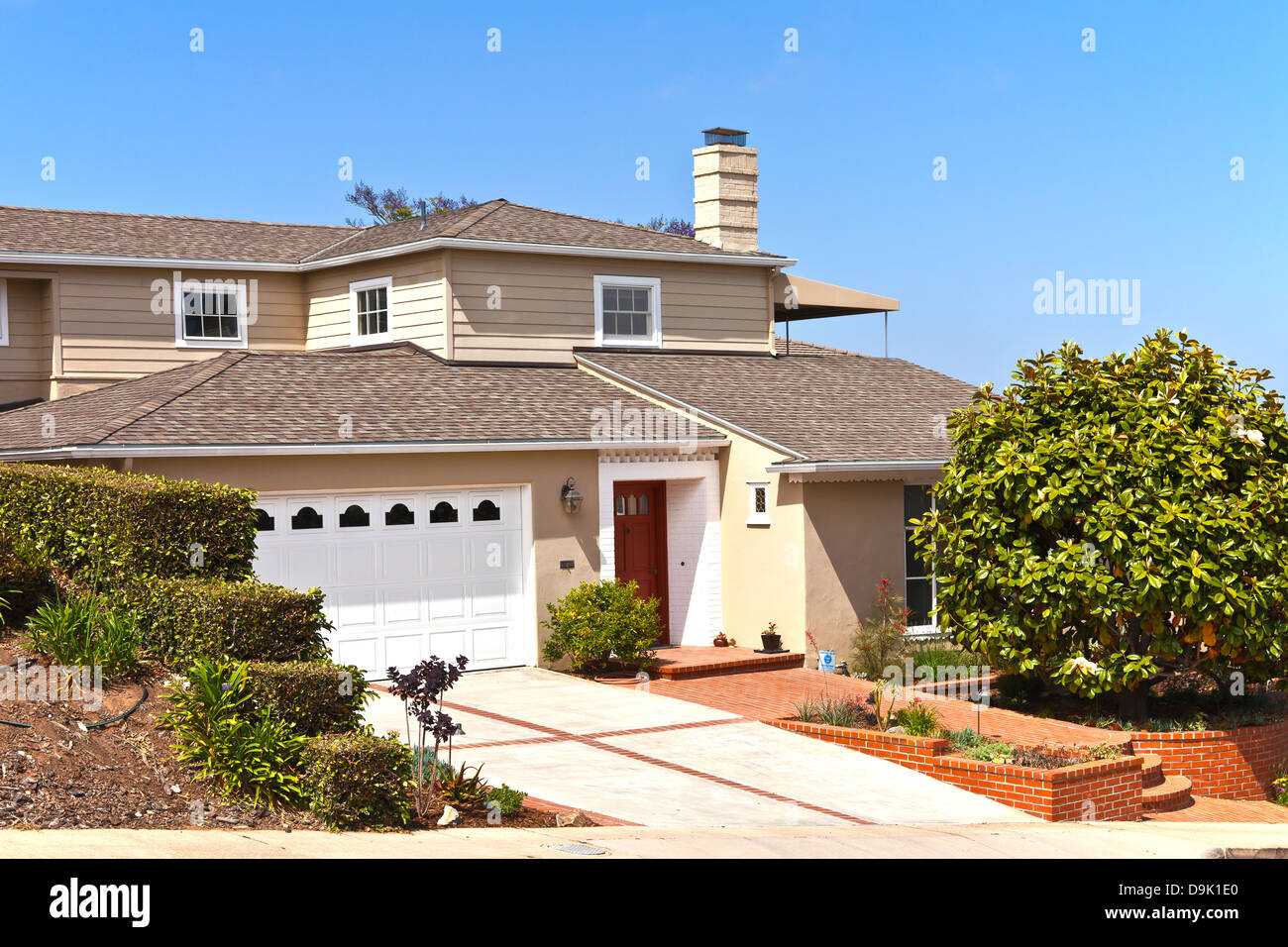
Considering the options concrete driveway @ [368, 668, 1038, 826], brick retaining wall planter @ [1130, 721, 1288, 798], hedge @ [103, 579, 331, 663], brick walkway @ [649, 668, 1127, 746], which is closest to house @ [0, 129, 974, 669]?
brick walkway @ [649, 668, 1127, 746]

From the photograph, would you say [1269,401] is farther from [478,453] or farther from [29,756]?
[29,756]

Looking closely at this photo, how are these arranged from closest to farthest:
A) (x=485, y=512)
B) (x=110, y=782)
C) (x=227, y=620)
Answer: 1. (x=110, y=782)
2. (x=227, y=620)
3. (x=485, y=512)

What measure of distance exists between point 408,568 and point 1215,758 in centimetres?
1016

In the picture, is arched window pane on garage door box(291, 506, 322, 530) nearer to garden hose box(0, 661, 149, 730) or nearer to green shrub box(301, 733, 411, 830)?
garden hose box(0, 661, 149, 730)

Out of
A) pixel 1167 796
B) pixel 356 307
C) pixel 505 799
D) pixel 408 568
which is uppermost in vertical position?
pixel 356 307

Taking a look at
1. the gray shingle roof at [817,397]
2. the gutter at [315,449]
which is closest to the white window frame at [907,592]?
the gray shingle roof at [817,397]

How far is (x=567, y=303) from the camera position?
929 inches

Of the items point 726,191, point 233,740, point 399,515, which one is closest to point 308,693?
point 233,740

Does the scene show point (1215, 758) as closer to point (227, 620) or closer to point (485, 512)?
point (485, 512)

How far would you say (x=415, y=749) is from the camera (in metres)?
11.6

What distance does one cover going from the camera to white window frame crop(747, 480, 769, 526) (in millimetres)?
20234

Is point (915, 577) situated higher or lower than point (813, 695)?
higher

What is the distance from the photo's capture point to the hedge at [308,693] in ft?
35.2
